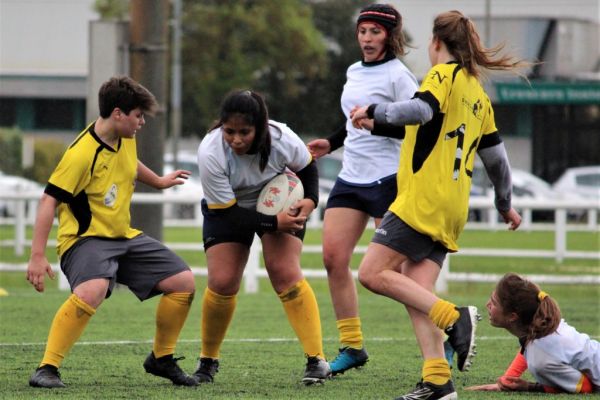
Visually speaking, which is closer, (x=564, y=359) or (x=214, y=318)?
(x=564, y=359)

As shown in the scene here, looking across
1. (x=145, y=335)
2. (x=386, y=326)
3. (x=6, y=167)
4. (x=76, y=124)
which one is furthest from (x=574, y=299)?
(x=76, y=124)

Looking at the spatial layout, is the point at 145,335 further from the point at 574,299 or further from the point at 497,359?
the point at 574,299

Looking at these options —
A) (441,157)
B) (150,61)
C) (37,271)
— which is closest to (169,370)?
(37,271)

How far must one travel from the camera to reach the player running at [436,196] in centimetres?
610

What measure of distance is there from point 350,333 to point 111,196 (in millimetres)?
1539

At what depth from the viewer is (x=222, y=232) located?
701 cm

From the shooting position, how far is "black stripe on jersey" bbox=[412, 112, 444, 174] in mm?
6172

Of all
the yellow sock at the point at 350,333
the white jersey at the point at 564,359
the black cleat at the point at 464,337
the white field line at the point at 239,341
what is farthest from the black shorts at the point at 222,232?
the white field line at the point at 239,341

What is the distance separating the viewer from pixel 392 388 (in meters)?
6.95

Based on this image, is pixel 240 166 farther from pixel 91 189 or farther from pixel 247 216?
pixel 91 189

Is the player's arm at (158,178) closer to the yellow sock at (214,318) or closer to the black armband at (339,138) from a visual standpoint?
the yellow sock at (214,318)

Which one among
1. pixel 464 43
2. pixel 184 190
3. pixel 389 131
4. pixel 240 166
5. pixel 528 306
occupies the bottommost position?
pixel 184 190

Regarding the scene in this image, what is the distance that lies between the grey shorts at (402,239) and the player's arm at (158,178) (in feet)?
4.89

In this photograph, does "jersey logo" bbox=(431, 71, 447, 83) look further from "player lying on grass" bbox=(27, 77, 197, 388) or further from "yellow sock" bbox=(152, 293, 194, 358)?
"yellow sock" bbox=(152, 293, 194, 358)
